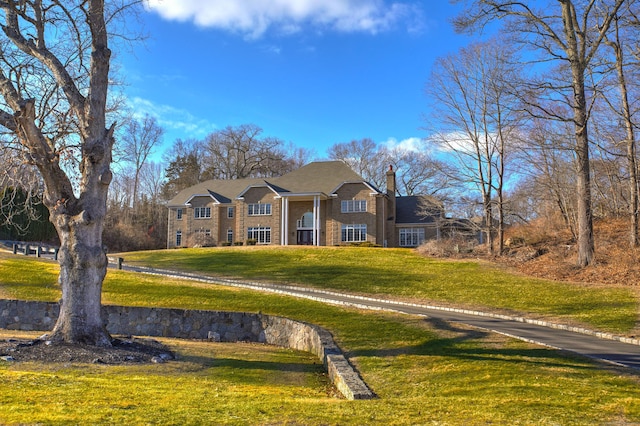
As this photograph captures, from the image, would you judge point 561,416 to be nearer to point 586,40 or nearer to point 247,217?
point 586,40

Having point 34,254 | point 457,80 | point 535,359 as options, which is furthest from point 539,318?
point 34,254

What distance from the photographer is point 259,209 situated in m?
43.8

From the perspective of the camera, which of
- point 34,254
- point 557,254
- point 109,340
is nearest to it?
point 109,340

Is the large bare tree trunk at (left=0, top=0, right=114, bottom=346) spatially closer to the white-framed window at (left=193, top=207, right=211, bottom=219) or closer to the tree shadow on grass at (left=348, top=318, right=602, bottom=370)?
the tree shadow on grass at (left=348, top=318, right=602, bottom=370)

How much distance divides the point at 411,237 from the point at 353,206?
5.52m

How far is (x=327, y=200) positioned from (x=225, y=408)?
121 ft

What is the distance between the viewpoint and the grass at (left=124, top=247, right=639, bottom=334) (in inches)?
613

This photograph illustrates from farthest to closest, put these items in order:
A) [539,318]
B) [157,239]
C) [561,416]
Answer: [157,239], [539,318], [561,416]

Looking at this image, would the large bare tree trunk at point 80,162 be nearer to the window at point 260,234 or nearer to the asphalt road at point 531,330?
the asphalt road at point 531,330

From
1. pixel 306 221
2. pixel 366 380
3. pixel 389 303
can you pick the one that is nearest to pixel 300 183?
pixel 306 221

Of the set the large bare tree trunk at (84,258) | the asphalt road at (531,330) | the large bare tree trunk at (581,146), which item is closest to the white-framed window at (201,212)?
the asphalt road at (531,330)

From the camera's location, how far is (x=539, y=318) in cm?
1438

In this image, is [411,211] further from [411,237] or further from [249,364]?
[249,364]

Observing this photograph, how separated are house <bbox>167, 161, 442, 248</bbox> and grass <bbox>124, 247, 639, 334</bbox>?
714 cm
